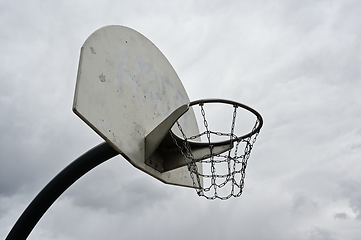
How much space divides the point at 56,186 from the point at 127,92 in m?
1.80

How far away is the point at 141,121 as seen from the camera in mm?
3719

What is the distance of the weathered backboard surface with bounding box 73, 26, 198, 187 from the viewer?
3098 millimetres

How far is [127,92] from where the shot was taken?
3.63 meters

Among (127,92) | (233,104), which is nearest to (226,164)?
(233,104)

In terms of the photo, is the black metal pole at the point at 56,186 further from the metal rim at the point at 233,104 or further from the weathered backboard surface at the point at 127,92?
the metal rim at the point at 233,104

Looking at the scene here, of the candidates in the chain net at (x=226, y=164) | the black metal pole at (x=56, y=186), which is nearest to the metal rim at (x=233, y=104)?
the chain net at (x=226, y=164)

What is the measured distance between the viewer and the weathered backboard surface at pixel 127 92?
3098mm

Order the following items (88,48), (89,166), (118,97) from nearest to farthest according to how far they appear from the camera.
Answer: (88,48) < (118,97) < (89,166)

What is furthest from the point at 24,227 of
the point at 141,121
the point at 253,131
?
the point at 253,131

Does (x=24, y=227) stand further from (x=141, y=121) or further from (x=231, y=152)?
(x=231, y=152)

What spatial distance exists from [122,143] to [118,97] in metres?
0.45

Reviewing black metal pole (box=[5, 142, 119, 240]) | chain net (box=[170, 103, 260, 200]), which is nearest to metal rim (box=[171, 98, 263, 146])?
chain net (box=[170, 103, 260, 200])

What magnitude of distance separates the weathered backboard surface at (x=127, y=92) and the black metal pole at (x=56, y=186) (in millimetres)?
758

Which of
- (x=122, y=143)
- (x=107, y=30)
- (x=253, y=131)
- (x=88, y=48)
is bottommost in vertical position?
(x=122, y=143)
